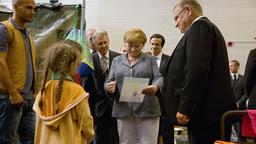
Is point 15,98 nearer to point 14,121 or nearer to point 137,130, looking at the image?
point 14,121

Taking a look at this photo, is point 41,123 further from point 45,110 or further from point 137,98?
point 137,98

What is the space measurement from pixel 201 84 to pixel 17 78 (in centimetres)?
125

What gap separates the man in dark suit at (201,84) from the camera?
2.35 meters

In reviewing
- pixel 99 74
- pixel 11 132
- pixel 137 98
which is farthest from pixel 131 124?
pixel 11 132

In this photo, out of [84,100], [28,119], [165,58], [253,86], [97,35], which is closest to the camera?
[84,100]

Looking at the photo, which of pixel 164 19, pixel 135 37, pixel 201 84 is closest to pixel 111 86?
pixel 135 37

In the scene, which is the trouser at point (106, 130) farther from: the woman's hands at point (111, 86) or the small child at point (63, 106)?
the small child at point (63, 106)

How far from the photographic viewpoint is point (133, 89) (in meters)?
3.05

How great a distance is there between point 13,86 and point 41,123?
1.39ft

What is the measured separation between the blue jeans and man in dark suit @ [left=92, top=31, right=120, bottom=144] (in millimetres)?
826

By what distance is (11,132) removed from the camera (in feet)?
8.83

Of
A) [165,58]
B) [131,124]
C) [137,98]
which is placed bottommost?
[131,124]

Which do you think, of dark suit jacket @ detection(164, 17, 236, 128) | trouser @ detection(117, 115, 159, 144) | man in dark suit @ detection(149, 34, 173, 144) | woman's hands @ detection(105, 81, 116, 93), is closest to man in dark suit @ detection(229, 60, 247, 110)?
man in dark suit @ detection(149, 34, 173, 144)

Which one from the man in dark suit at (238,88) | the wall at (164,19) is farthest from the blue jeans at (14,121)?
the wall at (164,19)
